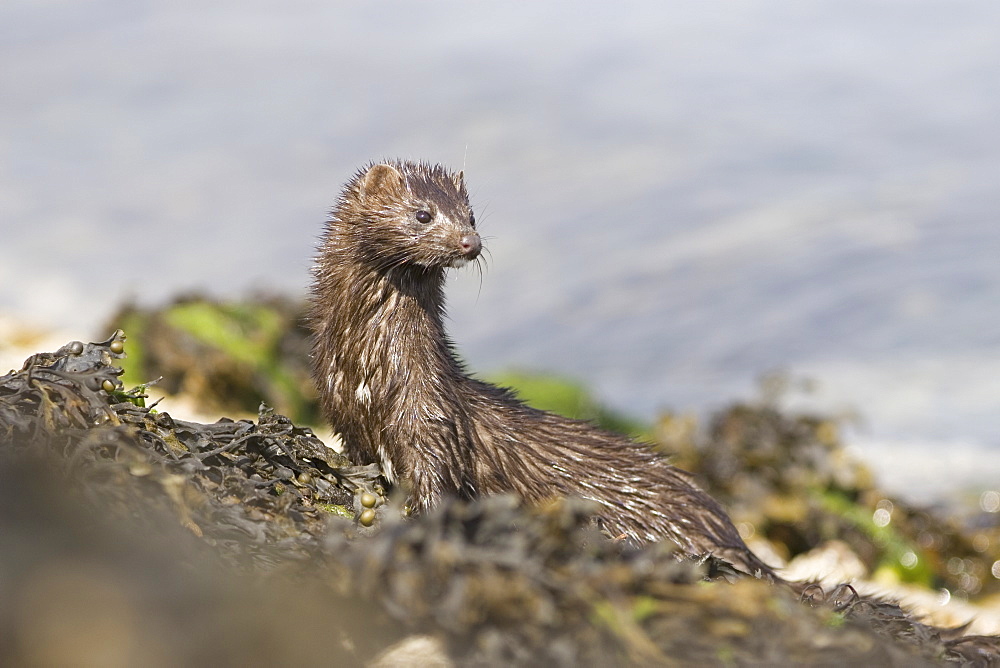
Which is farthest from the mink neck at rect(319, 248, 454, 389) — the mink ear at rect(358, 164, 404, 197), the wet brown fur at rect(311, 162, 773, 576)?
the mink ear at rect(358, 164, 404, 197)

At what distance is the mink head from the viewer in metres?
5.11

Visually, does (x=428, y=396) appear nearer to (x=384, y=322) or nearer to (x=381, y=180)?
(x=384, y=322)

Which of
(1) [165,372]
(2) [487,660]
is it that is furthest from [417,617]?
(1) [165,372]

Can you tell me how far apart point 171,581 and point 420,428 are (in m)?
2.10

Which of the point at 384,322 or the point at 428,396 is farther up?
the point at 384,322

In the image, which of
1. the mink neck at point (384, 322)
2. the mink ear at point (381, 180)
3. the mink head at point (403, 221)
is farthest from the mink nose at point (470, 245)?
the mink ear at point (381, 180)

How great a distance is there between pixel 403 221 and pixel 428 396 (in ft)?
2.77

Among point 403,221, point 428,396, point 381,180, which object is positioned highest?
point 381,180

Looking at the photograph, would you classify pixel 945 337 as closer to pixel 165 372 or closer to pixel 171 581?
pixel 165 372

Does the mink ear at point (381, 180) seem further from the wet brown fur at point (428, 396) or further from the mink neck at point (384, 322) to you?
the mink neck at point (384, 322)

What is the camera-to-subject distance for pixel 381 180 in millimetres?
5309

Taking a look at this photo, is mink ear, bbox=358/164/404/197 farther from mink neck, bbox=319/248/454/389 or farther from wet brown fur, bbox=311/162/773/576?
mink neck, bbox=319/248/454/389

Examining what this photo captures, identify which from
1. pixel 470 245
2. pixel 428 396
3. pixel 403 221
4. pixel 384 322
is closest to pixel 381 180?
pixel 403 221

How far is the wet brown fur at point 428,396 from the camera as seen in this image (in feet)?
16.3
